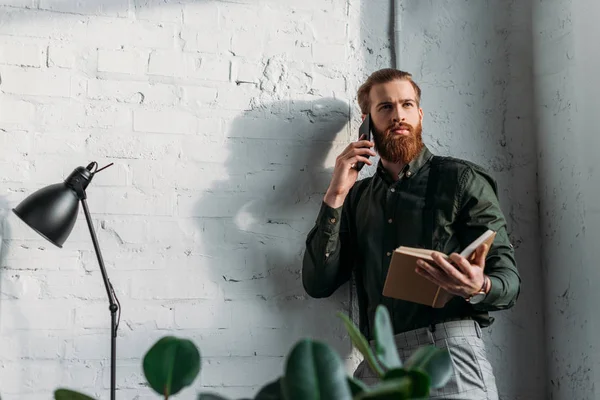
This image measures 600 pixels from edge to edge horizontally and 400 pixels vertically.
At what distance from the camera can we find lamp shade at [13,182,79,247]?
191cm

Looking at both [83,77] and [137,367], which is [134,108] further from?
[137,367]

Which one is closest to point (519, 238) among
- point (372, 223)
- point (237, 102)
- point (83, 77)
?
point (372, 223)

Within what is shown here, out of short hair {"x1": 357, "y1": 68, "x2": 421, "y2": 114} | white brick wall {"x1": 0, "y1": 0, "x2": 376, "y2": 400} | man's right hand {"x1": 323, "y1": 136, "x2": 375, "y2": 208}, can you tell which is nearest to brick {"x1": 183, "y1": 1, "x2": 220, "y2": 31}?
white brick wall {"x1": 0, "y1": 0, "x2": 376, "y2": 400}

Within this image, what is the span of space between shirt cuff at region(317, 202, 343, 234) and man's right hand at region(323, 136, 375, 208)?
0.02 m

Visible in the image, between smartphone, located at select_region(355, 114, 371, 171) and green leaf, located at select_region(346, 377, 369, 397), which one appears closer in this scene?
green leaf, located at select_region(346, 377, 369, 397)

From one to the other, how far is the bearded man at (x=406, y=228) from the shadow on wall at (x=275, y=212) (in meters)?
0.11

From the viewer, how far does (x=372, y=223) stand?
228cm

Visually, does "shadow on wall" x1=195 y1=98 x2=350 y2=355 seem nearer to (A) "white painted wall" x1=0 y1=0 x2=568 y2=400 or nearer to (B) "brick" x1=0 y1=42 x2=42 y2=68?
(A) "white painted wall" x1=0 y1=0 x2=568 y2=400

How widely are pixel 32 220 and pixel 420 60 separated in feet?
4.89

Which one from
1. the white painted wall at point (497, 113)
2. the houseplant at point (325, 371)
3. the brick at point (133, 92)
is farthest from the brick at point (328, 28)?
the houseplant at point (325, 371)

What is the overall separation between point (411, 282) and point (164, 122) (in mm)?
1010

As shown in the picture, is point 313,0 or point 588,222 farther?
point 313,0

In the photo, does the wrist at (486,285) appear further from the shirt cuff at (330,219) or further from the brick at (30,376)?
the brick at (30,376)

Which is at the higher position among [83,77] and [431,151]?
[83,77]
